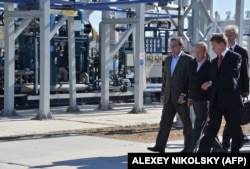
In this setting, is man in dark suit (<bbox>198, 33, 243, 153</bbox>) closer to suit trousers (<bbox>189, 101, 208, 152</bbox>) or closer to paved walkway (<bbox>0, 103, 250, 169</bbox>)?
suit trousers (<bbox>189, 101, 208, 152</bbox>)

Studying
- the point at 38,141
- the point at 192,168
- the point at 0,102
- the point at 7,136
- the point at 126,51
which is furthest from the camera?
the point at 126,51

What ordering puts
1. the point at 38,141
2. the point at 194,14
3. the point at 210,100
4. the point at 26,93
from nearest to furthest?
the point at 210,100
the point at 38,141
the point at 194,14
the point at 26,93

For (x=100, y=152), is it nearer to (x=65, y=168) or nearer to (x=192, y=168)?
(x=65, y=168)

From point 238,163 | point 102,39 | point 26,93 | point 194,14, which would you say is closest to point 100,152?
point 238,163

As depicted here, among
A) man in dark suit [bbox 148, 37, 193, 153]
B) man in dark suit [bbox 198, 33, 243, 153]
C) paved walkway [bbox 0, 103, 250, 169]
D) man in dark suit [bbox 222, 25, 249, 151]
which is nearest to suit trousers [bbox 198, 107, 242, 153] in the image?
man in dark suit [bbox 198, 33, 243, 153]

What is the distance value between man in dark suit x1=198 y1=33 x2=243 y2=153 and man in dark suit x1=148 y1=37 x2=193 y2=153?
931 mm

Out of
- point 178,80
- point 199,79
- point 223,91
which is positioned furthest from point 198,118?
point 223,91

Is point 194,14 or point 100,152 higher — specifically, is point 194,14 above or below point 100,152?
above

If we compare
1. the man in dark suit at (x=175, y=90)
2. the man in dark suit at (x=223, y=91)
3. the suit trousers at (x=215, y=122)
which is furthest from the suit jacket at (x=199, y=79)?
the suit trousers at (x=215, y=122)

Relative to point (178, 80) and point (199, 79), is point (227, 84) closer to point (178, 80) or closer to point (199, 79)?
point (199, 79)

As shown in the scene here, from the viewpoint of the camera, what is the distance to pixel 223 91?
8.72m

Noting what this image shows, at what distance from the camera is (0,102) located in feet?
65.1

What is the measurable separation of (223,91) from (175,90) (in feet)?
4.05

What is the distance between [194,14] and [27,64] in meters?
8.68
